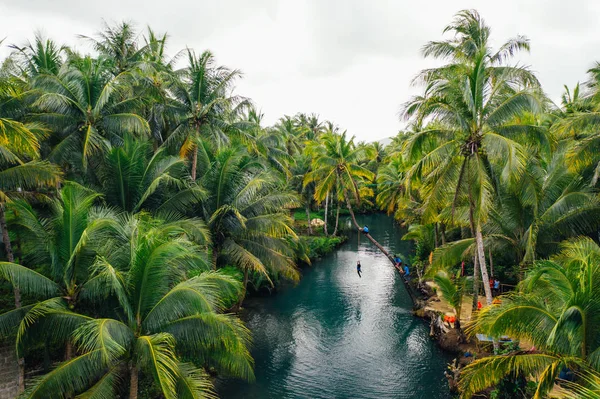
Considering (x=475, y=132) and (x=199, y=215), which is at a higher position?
(x=475, y=132)

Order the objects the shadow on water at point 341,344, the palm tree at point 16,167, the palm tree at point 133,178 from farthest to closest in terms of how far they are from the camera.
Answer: the shadow on water at point 341,344 → the palm tree at point 133,178 → the palm tree at point 16,167

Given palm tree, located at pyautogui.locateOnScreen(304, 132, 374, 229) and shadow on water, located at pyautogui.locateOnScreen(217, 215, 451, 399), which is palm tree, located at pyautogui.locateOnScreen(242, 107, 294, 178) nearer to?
palm tree, located at pyautogui.locateOnScreen(304, 132, 374, 229)

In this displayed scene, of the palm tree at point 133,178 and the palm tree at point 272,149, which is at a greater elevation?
the palm tree at point 272,149

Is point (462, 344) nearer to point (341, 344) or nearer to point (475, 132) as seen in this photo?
point (341, 344)

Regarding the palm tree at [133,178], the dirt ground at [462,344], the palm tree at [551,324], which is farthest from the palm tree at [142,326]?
the dirt ground at [462,344]

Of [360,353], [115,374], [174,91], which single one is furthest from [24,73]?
[360,353]

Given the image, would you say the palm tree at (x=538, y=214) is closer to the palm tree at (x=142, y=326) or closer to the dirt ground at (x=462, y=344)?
the dirt ground at (x=462, y=344)

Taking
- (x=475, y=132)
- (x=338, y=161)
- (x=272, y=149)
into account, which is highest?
(x=272, y=149)

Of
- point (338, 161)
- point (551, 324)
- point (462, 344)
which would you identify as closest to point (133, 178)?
point (551, 324)

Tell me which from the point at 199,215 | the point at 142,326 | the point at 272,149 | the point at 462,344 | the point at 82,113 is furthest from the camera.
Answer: the point at 272,149
